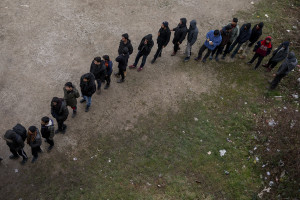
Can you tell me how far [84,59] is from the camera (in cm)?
939

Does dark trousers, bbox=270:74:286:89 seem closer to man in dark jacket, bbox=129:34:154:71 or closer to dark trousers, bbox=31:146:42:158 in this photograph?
man in dark jacket, bbox=129:34:154:71

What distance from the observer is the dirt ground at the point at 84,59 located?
784cm

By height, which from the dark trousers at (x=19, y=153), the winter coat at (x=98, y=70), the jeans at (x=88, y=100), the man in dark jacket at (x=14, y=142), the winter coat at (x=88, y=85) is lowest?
the dark trousers at (x=19, y=153)

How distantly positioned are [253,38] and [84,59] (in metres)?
6.33

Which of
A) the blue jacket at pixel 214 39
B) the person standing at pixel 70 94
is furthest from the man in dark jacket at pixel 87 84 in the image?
the blue jacket at pixel 214 39

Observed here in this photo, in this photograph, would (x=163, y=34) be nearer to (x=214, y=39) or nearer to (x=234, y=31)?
(x=214, y=39)

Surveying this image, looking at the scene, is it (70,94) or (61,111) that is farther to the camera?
(70,94)

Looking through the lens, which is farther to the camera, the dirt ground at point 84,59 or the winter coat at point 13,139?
the dirt ground at point 84,59

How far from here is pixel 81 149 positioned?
23.9ft

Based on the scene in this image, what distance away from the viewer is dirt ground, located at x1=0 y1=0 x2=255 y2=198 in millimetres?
7836

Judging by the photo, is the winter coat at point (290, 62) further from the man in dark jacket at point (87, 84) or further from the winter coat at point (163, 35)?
the man in dark jacket at point (87, 84)

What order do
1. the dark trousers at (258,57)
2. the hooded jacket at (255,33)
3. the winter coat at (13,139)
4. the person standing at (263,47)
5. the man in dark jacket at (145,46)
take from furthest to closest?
the dark trousers at (258,57) < the hooded jacket at (255,33) < the person standing at (263,47) < the man in dark jacket at (145,46) < the winter coat at (13,139)

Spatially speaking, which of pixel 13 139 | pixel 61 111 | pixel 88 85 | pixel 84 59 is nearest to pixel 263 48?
pixel 88 85

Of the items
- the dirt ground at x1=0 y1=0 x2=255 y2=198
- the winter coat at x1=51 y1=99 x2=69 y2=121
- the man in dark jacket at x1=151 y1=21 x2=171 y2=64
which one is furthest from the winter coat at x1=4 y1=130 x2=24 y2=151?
the man in dark jacket at x1=151 y1=21 x2=171 y2=64
